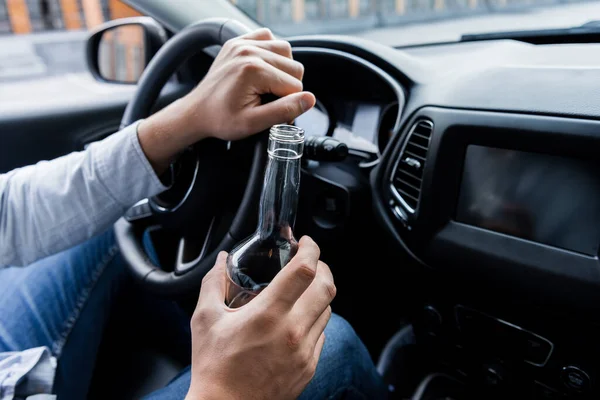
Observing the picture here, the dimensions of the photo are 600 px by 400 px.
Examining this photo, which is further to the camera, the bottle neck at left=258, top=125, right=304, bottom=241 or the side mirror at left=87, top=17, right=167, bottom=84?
the side mirror at left=87, top=17, right=167, bottom=84

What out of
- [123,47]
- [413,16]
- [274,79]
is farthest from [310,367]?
[123,47]

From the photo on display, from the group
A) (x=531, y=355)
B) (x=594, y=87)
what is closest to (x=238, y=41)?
(x=594, y=87)

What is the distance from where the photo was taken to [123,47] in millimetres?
1985

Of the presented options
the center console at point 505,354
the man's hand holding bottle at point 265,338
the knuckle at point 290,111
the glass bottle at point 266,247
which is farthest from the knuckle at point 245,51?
the center console at point 505,354

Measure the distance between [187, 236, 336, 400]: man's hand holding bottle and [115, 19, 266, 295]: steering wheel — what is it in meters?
0.26

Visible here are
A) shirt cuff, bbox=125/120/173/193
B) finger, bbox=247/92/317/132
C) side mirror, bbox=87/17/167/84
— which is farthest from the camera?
side mirror, bbox=87/17/167/84

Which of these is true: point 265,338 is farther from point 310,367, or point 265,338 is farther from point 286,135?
point 286,135

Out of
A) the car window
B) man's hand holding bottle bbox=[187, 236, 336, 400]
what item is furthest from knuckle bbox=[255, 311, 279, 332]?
the car window

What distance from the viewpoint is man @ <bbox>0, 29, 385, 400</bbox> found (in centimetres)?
54

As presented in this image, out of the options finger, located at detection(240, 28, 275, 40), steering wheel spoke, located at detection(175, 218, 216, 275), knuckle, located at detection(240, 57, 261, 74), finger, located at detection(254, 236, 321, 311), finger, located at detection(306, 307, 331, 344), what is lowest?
steering wheel spoke, located at detection(175, 218, 216, 275)

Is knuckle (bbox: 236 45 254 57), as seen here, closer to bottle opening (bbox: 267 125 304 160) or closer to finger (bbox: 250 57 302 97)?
finger (bbox: 250 57 302 97)

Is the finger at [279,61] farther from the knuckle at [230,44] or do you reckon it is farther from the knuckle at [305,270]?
the knuckle at [305,270]

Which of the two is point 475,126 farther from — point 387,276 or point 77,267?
point 77,267

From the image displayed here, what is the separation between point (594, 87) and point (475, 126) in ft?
0.57
